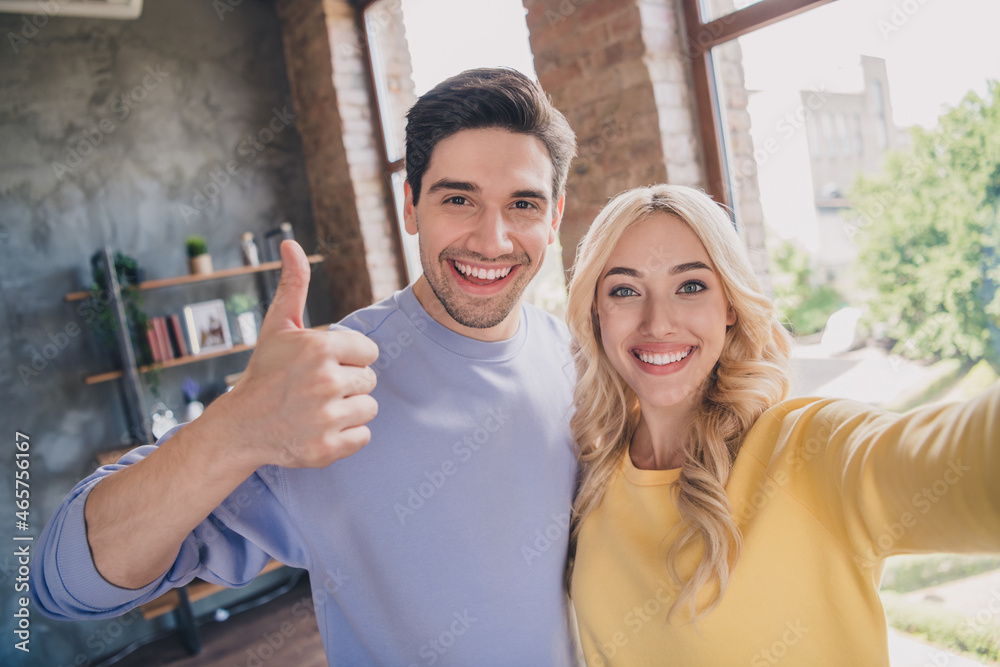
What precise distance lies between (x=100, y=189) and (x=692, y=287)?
337cm

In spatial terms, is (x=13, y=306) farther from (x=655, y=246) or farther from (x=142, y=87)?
(x=655, y=246)

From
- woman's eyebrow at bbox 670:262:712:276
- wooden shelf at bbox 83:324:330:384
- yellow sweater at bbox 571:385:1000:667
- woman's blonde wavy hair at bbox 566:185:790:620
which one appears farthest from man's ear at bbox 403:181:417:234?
wooden shelf at bbox 83:324:330:384

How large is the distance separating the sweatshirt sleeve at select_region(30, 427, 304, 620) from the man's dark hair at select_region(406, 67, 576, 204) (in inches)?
30.1

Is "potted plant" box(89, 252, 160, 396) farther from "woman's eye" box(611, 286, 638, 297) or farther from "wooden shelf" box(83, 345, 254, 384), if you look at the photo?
"woman's eye" box(611, 286, 638, 297)

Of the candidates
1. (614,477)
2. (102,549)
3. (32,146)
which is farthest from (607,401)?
(32,146)

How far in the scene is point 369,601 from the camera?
3.79 feet

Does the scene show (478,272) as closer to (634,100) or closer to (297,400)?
(297,400)

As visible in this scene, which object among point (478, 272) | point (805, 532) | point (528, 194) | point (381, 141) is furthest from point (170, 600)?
point (805, 532)

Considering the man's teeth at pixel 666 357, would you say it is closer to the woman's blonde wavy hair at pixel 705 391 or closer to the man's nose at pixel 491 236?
the woman's blonde wavy hair at pixel 705 391

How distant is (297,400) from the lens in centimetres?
81

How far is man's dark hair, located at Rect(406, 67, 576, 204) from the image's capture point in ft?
4.46

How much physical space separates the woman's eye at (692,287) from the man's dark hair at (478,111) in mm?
456

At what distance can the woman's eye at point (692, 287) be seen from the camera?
4.13 feet

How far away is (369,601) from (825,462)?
32.4 inches
